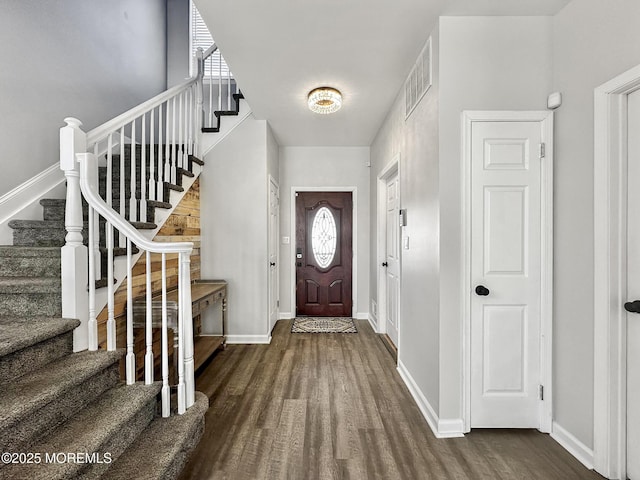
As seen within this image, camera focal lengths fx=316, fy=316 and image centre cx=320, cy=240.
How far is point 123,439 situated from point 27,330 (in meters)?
0.70

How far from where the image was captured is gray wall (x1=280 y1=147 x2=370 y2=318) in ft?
15.6

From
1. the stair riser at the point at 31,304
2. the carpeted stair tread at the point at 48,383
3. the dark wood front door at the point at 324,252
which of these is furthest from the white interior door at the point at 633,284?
the dark wood front door at the point at 324,252

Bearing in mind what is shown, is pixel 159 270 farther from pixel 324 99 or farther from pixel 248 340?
pixel 324 99

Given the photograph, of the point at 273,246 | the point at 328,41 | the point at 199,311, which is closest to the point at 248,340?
the point at 199,311

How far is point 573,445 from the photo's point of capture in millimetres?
1807

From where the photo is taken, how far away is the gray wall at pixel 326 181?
4758 millimetres

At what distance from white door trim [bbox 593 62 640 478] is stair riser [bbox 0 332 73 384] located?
2.78 metres

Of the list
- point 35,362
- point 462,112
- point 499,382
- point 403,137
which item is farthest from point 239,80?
point 499,382

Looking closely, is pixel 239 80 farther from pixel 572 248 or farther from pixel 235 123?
pixel 572 248

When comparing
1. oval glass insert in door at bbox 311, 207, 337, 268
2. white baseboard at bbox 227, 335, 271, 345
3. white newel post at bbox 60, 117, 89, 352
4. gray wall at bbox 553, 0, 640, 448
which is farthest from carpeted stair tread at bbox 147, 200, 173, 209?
gray wall at bbox 553, 0, 640, 448

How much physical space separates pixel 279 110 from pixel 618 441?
363cm

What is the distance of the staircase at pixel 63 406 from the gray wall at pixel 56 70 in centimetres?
112

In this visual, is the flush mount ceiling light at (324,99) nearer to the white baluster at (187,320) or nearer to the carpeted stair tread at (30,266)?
the white baluster at (187,320)

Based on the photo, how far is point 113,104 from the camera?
348 cm
